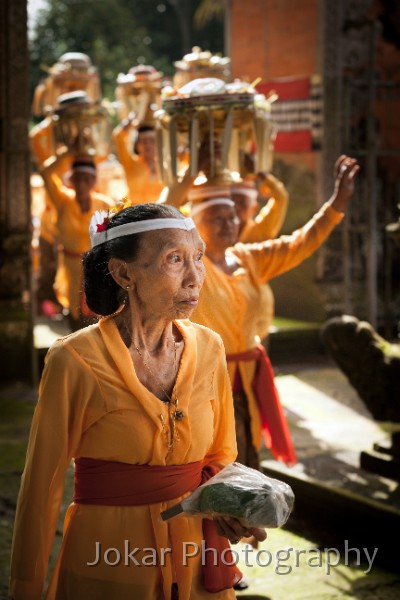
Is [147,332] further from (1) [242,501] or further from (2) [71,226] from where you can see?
(2) [71,226]

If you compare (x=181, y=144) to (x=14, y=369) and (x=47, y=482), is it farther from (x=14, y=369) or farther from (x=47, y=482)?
(x=14, y=369)

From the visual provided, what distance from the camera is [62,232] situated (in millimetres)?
8453

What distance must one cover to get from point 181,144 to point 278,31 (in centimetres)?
Answer: 646

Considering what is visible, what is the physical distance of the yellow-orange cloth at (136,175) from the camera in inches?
347

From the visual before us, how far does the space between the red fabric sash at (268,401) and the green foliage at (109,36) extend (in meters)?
17.8

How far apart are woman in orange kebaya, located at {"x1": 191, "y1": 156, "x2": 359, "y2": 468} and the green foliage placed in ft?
58.2

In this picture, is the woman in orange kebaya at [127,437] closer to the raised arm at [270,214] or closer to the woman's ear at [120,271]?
the woman's ear at [120,271]

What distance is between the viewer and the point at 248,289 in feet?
15.1

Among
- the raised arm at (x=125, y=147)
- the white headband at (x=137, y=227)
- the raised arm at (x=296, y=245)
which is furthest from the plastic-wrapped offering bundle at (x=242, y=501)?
the raised arm at (x=125, y=147)

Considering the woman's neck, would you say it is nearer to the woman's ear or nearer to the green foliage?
the woman's ear

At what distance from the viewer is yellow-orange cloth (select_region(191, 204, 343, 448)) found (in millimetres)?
4473

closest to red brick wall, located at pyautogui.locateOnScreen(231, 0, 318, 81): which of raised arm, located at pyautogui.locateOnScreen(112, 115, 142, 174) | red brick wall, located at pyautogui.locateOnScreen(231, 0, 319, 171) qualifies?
red brick wall, located at pyautogui.locateOnScreen(231, 0, 319, 171)

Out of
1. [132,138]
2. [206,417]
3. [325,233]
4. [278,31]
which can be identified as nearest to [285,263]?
[325,233]

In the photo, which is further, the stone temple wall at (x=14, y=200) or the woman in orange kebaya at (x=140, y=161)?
the stone temple wall at (x=14, y=200)
